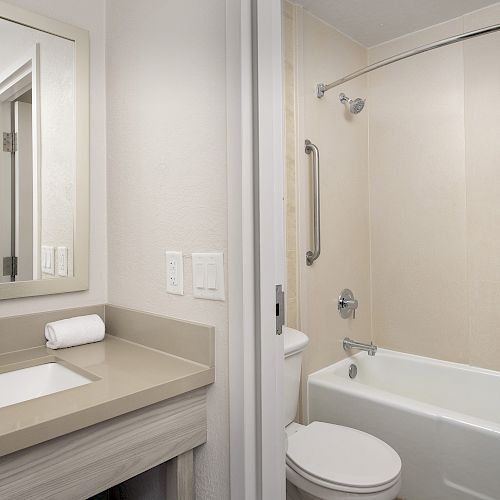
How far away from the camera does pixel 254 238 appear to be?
0.96 m

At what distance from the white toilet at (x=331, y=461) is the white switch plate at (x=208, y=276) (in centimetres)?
65

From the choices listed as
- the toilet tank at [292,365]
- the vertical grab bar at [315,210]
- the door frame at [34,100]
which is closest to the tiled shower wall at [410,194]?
the vertical grab bar at [315,210]

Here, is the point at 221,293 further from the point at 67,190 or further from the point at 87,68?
the point at 87,68

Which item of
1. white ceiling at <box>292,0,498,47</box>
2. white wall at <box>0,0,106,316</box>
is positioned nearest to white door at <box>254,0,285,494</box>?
white wall at <box>0,0,106,316</box>

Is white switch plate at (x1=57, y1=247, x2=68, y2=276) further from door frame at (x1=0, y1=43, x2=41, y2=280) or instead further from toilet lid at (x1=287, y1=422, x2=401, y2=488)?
toilet lid at (x1=287, y1=422, x2=401, y2=488)

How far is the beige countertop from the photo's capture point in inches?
30.0

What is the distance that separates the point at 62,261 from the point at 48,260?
4cm

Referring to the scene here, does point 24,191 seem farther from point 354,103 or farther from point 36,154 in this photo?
point 354,103

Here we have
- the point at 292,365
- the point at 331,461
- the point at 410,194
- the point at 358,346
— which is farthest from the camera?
the point at 410,194

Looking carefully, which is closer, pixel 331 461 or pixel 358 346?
pixel 331 461

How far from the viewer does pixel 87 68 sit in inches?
55.3

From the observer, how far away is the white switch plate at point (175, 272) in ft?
3.70

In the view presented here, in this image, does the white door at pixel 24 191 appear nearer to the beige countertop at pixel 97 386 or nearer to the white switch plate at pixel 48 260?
the white switch plate at pixel 48 260

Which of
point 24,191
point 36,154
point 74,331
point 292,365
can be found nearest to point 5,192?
point 24,191
